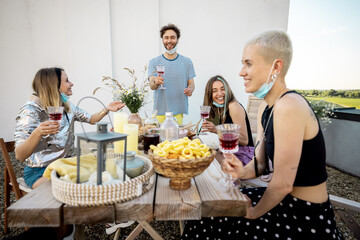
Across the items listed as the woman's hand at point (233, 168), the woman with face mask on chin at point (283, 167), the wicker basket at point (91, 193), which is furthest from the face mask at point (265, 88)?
the wicker basket at point (91, 193)

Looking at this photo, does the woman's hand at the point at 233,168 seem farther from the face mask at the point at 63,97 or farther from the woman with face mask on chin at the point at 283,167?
the face mask at the point at 63,97

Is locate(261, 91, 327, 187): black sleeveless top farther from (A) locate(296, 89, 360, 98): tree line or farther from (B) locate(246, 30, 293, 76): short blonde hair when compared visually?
(A) locate(296, 89, 360, 98): tree line

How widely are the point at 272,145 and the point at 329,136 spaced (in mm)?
3542

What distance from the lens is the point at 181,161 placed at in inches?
34.6

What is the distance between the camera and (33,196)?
0.92 metres

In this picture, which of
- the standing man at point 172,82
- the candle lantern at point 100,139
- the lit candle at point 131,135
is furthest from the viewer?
the standing man at point 172,82

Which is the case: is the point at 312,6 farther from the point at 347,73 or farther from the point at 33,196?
the point at 33,196

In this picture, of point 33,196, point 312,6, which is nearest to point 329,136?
point 312,6

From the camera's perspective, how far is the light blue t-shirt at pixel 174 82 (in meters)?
3.56

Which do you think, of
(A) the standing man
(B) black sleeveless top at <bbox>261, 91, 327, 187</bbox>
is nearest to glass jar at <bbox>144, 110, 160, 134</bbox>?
(B) black sleeveless top at <bbox>261, 91, 327, 187</bbox>

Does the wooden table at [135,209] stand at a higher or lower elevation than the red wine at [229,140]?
lower

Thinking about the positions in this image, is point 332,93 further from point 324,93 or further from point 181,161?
point 181,161

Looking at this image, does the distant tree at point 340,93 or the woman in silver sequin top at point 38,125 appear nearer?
the woman in silver sequin top at point 38,125

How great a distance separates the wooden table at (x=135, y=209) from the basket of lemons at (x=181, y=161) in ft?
0.26
